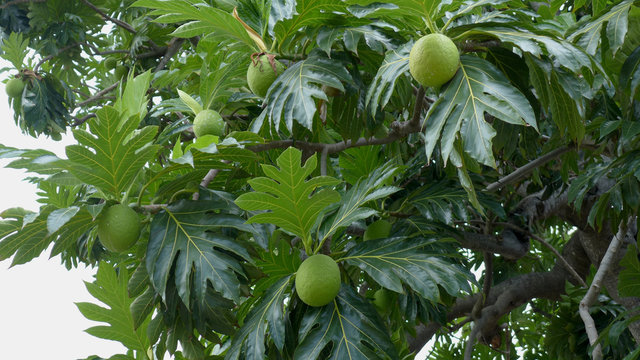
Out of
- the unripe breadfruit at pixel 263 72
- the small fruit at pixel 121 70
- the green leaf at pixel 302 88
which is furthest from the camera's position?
the small fruit at pixel 121 70

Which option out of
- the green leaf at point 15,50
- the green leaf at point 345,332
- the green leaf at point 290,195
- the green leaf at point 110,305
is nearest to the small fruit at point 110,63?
the green leaf at point 15,50

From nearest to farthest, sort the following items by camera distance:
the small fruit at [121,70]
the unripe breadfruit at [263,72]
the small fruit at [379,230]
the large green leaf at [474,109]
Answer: the large green leaf at [474,109] → the unripe breadfruit at [263,72] → the small fruit at [379,230] → the small fruit at [121,70]

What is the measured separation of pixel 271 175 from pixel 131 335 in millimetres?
725

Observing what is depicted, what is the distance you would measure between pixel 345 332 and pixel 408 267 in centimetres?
22

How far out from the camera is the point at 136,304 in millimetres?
1618

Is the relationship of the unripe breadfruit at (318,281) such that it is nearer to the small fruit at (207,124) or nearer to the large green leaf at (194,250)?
the large green leaf at (194,250)

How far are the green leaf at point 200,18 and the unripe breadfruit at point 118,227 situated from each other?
53 cm

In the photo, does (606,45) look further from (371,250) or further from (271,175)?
(271,175)

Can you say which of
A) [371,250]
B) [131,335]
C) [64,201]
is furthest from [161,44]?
[371,250]

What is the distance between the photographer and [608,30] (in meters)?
1.51

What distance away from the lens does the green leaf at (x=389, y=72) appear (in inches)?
54.1

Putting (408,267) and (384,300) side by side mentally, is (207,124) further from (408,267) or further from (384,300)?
(384,300)

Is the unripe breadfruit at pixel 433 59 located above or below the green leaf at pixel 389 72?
above

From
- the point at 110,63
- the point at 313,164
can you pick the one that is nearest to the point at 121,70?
the point at 110,63
